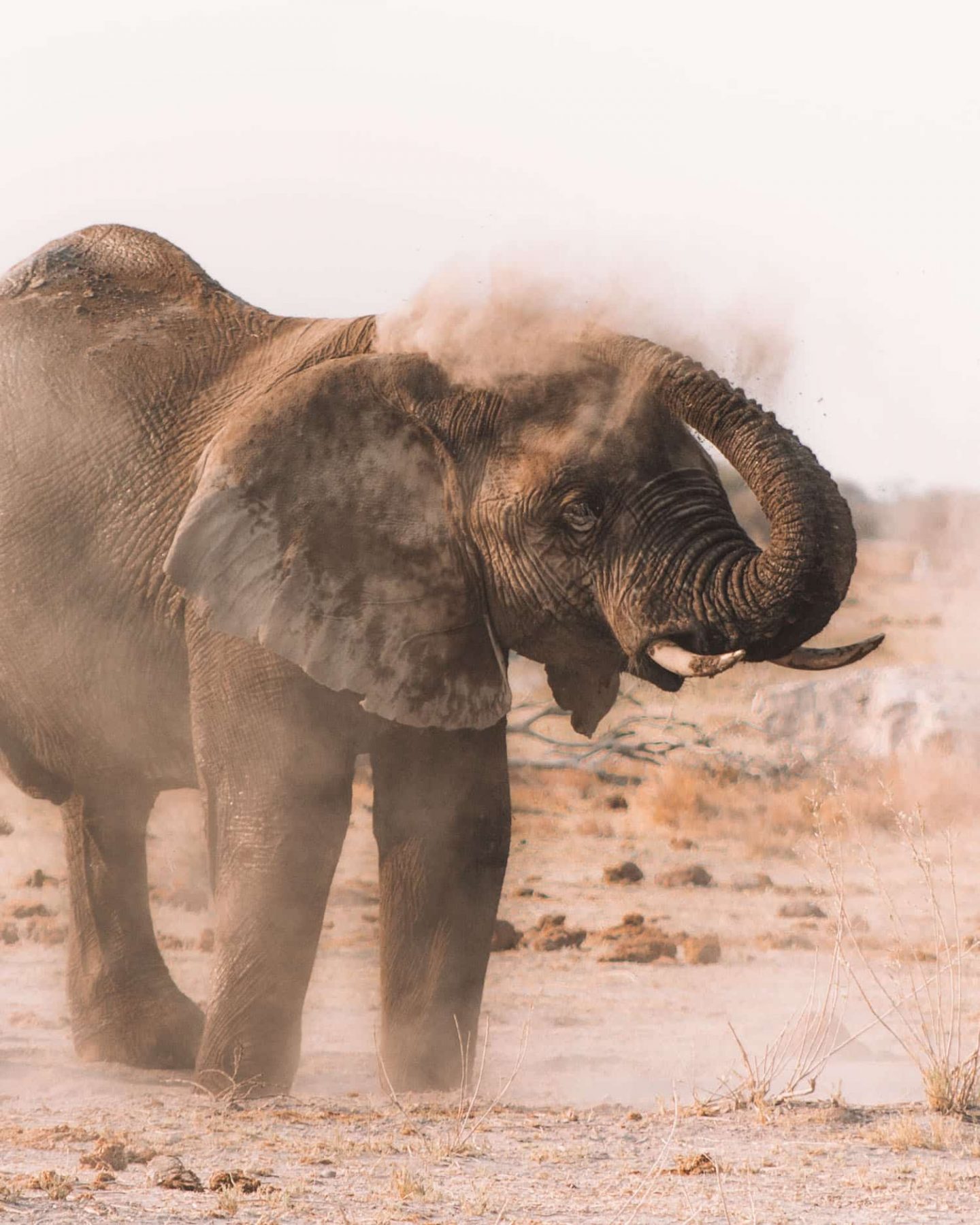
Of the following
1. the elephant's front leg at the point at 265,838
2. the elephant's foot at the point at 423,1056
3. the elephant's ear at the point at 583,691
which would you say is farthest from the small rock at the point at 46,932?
the elephant's ear at the point at 583,691

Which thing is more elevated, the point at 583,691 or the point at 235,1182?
the point at 583,691

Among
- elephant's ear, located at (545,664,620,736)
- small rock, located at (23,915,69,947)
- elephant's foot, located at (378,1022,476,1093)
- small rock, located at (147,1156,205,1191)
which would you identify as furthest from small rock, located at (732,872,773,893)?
small rock, located at (147,1156,205,1191)

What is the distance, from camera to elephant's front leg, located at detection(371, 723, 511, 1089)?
25.9 feet

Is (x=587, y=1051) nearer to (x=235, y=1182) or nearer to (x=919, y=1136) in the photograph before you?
(x=919, y=1136)

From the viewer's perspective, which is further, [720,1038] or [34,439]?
[720,1038]

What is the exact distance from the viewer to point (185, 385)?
8.33 meters

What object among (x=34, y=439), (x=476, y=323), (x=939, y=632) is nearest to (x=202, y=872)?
(x=34, y=439)

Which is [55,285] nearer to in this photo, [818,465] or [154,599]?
[154,599]

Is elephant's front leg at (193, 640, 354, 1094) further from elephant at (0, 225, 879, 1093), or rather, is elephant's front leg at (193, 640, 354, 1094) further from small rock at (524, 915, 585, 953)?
small rock at (524, 915, 585, 953)

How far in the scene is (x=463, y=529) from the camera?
7586 millimetres

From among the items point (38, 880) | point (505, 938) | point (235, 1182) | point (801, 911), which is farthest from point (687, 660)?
point (38, 880)

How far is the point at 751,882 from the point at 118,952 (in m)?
6.56

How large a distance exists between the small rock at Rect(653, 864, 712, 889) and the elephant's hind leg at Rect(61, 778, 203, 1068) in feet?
19.4

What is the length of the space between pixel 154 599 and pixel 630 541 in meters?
2.04
